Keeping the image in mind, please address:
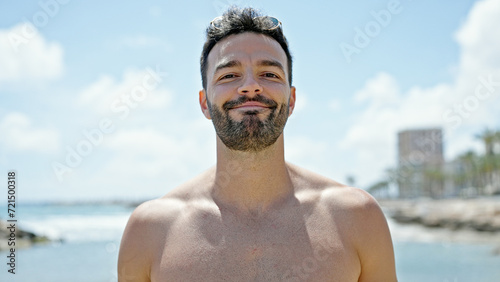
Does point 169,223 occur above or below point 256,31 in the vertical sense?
below

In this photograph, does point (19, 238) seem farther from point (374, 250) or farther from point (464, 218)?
point (464, 218)

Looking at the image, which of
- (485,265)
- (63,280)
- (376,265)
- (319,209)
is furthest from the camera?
(485,265)

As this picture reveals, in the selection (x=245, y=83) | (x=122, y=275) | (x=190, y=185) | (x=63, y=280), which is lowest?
(x=63, y=280)

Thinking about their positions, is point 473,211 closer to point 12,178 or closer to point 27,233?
point 27,233

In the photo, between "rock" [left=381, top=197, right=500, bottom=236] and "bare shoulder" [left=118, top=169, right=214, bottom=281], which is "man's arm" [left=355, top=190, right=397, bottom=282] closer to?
"bare shoulder" [left=118, top=169, right=214, bottom=281]

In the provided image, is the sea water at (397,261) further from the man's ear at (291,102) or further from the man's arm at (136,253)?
the man's ear at (291,102)

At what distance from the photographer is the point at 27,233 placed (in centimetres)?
3603

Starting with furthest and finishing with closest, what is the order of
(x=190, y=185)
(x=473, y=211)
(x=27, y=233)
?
(x=473, y=211)
(x=27, y=233)
(x=190, y=185)

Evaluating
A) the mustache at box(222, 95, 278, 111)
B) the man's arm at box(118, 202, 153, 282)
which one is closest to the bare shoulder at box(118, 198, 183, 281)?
the man's arm at box(118, 202, 153, 282)

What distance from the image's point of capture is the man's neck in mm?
2492

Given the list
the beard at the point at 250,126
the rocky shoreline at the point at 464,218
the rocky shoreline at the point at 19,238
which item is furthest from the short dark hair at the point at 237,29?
the rocky shoreline at the point at 464,218

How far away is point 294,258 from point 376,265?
0.39 meters

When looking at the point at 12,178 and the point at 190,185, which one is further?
the point at 12,178

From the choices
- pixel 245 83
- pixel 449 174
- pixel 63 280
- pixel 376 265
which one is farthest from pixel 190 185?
pixel 449 174
